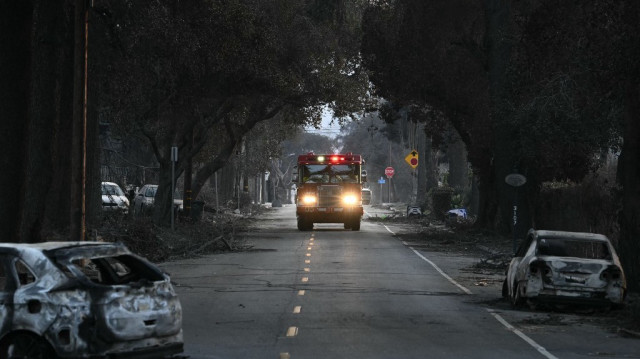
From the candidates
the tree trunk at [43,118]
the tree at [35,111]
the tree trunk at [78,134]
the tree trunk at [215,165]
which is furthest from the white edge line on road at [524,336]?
the tree trunk at [215,165]

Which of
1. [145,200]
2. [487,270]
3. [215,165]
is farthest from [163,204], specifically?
[487,270]

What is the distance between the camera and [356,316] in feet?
59.5

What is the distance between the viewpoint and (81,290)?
Result: 11102 millimetres

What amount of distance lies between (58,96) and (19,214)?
324 centimetres

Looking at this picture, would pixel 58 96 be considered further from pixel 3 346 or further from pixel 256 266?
pixel 3 346

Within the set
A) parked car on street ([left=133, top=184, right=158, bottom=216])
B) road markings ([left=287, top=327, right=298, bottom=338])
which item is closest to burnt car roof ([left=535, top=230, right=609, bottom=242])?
road markings ([left=287, top=327, right=298, bottom=338])

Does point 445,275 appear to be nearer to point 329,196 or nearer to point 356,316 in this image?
point 356,316

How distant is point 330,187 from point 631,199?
29.1 m

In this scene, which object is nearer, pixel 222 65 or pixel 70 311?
pixel 70 311

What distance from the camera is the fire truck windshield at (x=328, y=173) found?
166ft

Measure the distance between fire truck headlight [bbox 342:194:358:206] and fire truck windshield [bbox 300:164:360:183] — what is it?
2.27 feet

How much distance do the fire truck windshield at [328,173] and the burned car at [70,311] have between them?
38.9 metres

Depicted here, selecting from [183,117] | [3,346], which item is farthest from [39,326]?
[183,117]

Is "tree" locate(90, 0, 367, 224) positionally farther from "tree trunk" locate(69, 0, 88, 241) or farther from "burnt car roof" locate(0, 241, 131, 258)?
"burnt car roof" locate(0, 241, 131, 258)
